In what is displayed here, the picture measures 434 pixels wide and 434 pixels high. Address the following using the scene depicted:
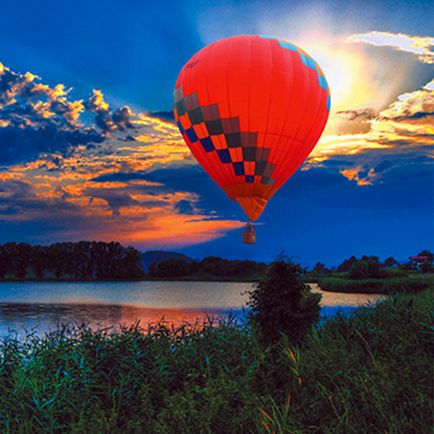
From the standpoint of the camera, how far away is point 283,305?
36.4 ft

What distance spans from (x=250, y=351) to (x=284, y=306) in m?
1.57

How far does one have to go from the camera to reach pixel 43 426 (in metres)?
7.26

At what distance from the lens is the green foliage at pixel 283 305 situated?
11.0 m

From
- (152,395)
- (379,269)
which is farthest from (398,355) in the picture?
(379,269)

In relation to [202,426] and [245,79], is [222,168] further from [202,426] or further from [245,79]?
[202,426]

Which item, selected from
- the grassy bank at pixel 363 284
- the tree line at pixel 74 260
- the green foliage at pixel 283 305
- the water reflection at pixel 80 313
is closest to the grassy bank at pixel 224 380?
the green foliage at pixel 283 305

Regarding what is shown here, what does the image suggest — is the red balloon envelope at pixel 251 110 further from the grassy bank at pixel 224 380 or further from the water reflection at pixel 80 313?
the water reflection at pixel 80 313

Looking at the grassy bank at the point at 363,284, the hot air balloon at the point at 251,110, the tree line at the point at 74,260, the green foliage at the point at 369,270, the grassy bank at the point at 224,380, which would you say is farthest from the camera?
the tree line at the point at 74,260

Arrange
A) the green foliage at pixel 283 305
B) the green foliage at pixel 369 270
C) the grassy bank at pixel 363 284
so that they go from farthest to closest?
1. the green foliage at pixel 369 270
2. the grassy bank at pixel 363 284
3. the green foliage at pixel 283 305

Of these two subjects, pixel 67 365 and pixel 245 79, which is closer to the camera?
pixel 67 365

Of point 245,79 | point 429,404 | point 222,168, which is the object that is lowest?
point 429,404

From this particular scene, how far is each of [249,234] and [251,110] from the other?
491cm

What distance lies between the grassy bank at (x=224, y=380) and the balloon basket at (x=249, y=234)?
7.57 meters

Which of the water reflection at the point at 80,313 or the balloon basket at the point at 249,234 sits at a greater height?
the balloon basket at the point at 249,234
